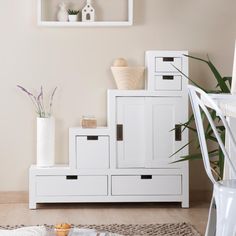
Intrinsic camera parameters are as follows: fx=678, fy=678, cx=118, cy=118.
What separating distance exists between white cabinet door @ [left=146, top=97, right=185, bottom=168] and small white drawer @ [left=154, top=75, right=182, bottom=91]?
0.26 ft

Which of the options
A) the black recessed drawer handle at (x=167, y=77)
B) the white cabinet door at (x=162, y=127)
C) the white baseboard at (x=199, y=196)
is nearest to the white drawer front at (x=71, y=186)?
the white cabinet door at (x=162, y=127)

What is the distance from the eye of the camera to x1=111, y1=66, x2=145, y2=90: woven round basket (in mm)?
5074

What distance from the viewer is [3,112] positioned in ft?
17.3

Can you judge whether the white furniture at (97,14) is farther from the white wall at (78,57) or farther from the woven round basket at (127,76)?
the woven round basket at (127,76)

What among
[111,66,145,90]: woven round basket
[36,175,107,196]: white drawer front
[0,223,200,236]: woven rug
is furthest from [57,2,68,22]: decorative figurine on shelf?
[0,223,200,236]: woven rug

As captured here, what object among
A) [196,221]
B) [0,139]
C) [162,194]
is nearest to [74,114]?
[0,139]

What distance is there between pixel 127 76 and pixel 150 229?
1.26 m

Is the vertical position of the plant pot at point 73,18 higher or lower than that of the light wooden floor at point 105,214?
higher

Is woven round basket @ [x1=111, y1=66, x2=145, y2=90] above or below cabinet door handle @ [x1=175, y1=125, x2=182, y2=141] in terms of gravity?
above

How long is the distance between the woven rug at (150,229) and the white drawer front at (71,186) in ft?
2.10

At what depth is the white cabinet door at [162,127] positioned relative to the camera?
16.8 feet

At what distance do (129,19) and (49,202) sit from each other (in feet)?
4.97

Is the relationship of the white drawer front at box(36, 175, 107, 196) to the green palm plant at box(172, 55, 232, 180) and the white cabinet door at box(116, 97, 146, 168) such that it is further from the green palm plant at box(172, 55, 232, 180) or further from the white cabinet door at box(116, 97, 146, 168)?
the green palm plant at box(172, 55, 232, 180)

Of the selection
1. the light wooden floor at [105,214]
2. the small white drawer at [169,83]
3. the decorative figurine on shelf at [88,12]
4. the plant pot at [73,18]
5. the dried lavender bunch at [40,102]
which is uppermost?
the decorative figurine on shelf at [88,12]
